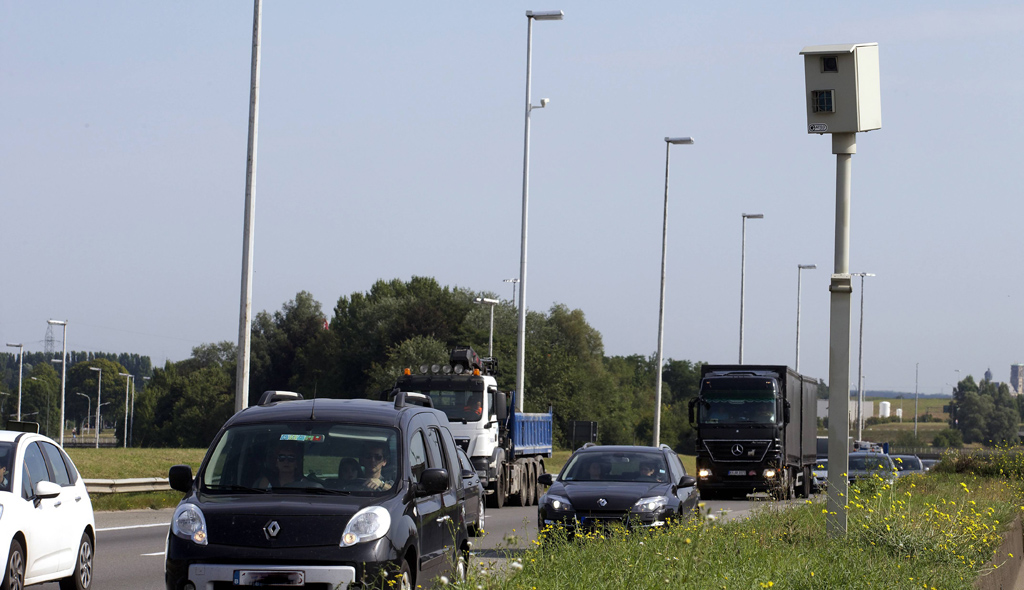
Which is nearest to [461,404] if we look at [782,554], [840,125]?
[840,125]

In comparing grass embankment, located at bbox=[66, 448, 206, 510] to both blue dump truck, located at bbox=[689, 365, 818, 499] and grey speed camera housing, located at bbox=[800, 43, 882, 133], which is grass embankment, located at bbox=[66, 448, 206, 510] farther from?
blue dump truck, located at bbox=[689, 365, 818, 499]

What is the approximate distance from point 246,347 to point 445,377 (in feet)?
15.5

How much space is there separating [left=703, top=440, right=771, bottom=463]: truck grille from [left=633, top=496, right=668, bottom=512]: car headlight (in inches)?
618

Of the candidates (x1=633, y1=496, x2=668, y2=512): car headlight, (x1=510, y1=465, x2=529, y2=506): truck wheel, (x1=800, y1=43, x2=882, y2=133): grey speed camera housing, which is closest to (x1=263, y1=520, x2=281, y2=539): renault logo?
(x1=800, y1=43, x2=882, y2=133): grey speed camera housing

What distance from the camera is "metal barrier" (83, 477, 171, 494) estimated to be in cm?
2269

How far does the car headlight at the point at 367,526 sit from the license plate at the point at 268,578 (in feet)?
1.13

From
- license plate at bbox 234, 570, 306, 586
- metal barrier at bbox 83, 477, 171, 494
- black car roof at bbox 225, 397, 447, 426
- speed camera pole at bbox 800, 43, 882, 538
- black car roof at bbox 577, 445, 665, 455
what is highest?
speed camera pole at bbox 800, 43, 882, 538

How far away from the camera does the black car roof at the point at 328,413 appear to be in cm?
912

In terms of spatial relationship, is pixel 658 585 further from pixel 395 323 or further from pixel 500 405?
pixel 395 323

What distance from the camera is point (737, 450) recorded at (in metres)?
30.9

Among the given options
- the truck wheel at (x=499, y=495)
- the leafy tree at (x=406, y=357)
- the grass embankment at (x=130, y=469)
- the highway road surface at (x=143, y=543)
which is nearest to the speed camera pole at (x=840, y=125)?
the highway road surface at (x=143, y=543)

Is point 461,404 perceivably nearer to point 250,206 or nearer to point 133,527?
point 250,206

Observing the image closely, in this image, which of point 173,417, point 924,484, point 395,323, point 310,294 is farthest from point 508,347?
point 924,484

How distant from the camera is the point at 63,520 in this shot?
35.8ft
